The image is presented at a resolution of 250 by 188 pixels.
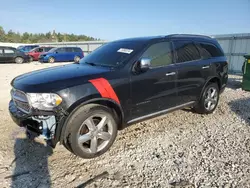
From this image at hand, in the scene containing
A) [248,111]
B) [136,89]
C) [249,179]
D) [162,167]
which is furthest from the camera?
[248,111]

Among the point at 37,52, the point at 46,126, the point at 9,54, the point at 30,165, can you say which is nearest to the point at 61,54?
the point at 37,52

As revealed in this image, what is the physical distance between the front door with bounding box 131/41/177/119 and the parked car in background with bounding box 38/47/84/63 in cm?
1708

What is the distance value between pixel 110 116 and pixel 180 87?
5.48ft

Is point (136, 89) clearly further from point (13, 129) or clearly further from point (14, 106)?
point (13, 129)

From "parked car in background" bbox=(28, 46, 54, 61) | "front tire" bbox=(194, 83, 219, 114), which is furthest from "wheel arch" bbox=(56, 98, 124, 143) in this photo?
"parked car in background" bbox=(28, 46, 54, 61)

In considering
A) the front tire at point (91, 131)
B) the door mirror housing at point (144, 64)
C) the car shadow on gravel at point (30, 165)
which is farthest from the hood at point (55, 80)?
the car shadow on gravel at point (30, 165)

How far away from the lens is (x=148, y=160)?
3.09 m

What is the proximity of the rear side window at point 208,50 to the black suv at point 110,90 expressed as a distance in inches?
1.1

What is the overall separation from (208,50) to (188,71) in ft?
3.57

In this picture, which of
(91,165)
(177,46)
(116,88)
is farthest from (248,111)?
(91,165)

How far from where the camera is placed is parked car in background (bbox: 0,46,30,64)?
18.9 meters

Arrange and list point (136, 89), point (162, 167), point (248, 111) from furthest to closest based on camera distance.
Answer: point (248, 111)
point (136, 89)
point (162, 167)

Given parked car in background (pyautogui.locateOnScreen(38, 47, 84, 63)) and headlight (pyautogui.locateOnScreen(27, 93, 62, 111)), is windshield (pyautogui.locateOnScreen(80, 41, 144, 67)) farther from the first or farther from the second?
parked car in background (pyautogui.locateOnScreen(38, 47, 84, 63))

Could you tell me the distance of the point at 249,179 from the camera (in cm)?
261
